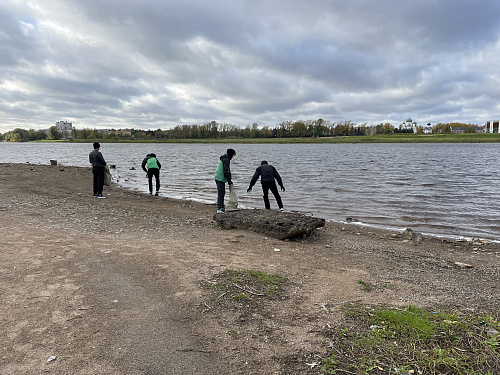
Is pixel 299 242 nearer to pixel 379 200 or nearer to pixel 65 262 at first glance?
pixel 65 262

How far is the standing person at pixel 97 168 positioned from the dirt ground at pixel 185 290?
4.98 m

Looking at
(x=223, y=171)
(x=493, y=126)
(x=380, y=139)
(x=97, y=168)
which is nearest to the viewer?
(x=223, y=171)

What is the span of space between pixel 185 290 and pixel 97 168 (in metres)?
11.7

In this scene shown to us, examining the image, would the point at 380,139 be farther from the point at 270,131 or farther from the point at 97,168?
the point at 97,168

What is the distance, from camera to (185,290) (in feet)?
16.2

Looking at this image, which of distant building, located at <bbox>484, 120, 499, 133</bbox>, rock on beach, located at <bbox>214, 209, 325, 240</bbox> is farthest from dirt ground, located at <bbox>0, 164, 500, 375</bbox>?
distant building, located at <bbox>484, 120, 499, 133</bbox>

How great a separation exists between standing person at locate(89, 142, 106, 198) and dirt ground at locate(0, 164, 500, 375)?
4982 millimetres

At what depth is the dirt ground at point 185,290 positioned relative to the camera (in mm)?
3375

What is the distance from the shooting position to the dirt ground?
3.38m

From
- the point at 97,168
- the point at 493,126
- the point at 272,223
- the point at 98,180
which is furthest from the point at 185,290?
the point at 493,126

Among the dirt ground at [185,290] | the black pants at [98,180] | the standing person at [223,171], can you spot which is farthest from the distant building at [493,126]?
the black pants at [98,180]

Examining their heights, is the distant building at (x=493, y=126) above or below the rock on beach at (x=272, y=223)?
above

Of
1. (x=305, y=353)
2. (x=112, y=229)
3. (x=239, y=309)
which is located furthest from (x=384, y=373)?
(x=112, y=229)

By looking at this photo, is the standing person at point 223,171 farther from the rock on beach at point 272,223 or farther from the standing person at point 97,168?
the standing person at point 97,168
